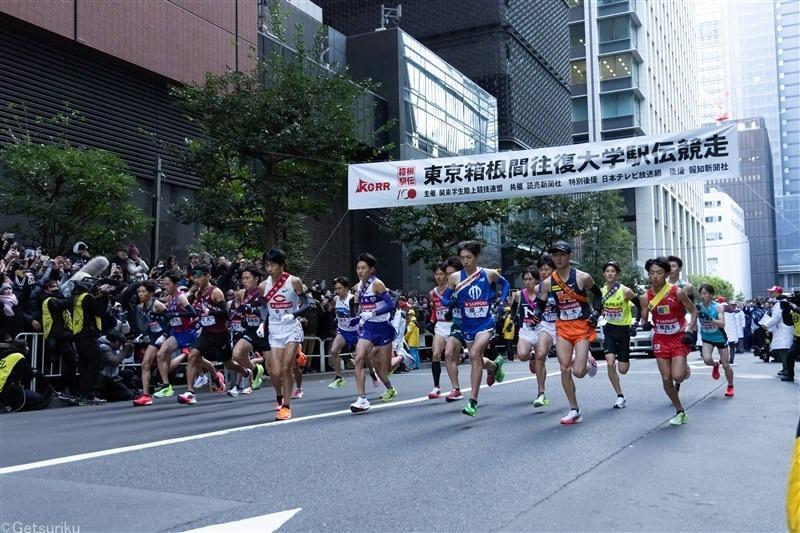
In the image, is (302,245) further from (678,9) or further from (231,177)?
(678,9)

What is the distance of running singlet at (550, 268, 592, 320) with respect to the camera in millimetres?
9062

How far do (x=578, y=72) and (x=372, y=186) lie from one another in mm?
62361

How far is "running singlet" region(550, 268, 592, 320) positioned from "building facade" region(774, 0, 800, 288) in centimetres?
14041

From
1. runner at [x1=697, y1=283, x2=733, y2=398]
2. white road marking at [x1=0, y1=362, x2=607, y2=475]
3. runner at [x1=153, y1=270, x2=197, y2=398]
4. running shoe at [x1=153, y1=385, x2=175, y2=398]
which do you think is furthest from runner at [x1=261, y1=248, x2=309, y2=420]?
runner at [x1=697, y1=283, x2=733, y2=398]

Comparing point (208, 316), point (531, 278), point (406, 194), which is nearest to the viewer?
point (208, 316)

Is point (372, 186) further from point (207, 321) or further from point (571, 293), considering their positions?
point (571, 293)

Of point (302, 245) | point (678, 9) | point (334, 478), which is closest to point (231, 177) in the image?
point (302, 245)

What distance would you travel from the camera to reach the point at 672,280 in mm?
11008

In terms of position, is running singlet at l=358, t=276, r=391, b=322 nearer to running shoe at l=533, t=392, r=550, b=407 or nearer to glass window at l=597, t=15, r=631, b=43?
running shoe at l=533, t=392, r=550, b=407

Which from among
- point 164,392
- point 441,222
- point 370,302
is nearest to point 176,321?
point 164,392

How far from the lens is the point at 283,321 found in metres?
9.62

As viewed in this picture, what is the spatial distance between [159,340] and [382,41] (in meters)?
24.5

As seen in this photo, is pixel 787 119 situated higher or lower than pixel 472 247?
higher

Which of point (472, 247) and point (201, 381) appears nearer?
point (472, 247)
